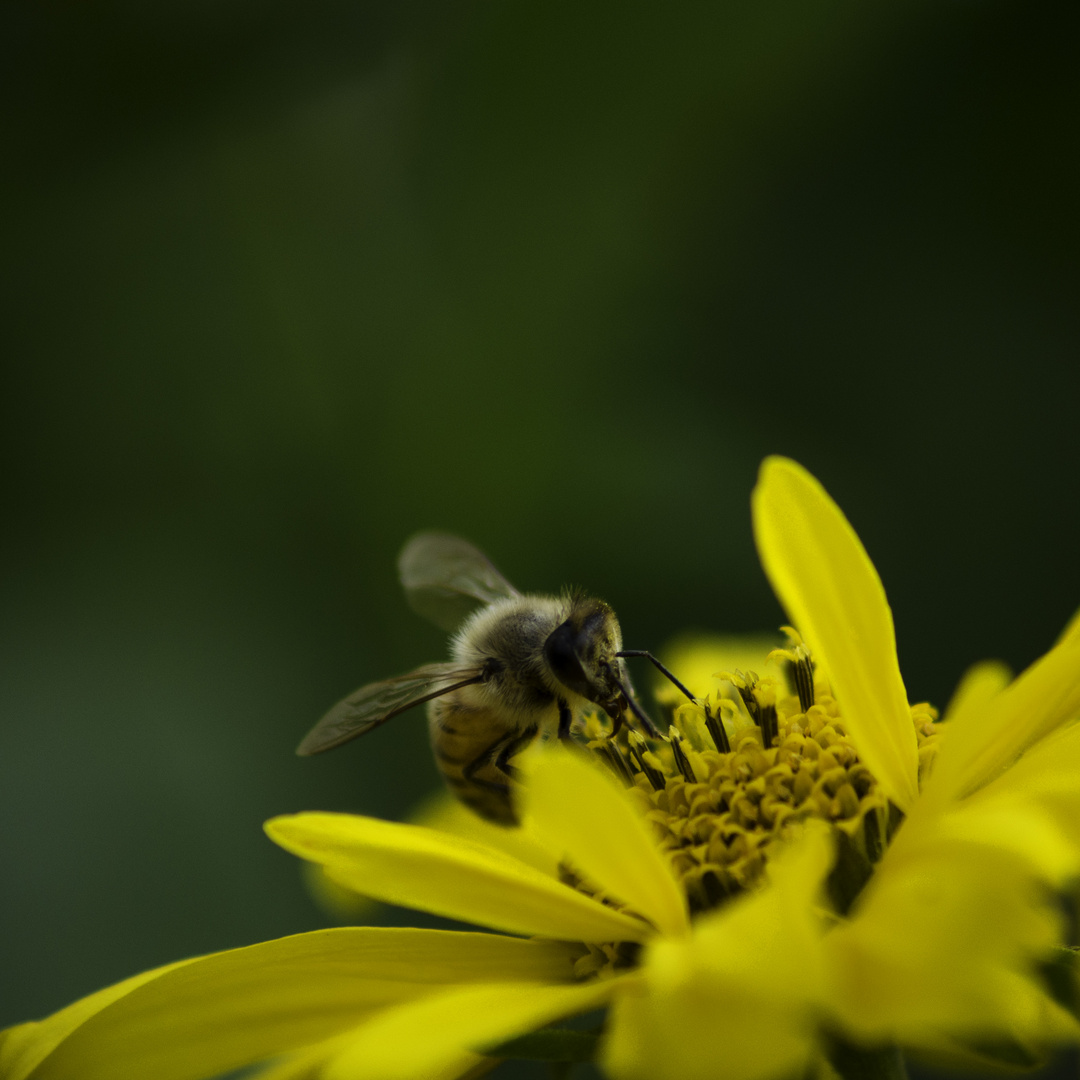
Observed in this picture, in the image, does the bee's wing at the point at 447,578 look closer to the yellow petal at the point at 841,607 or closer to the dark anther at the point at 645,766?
the dark anther at the point at 645,766

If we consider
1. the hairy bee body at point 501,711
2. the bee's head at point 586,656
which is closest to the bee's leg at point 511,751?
the hairy bee body at point 501,711

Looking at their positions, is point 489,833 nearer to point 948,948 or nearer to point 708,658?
point 708,658

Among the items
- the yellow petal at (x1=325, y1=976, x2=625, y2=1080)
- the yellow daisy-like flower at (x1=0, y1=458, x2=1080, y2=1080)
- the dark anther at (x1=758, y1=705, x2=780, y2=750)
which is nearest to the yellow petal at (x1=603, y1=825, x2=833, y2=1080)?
the yellow daisy-like flower at (x1=0, y1=458, x2=1080, y2=1080)

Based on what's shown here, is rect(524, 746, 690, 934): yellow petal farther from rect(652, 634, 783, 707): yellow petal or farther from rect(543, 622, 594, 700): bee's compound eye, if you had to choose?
rect(652, 634, 783, 707): yellow petal

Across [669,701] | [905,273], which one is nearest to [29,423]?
[669,701]

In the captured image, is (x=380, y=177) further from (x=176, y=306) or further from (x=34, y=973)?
(x=34, y=973)

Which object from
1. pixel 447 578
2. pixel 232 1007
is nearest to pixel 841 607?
pixel 232 1007

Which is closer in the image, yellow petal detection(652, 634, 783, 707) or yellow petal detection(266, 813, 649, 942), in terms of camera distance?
yellow petal detection(266, 813, 649, 942)
